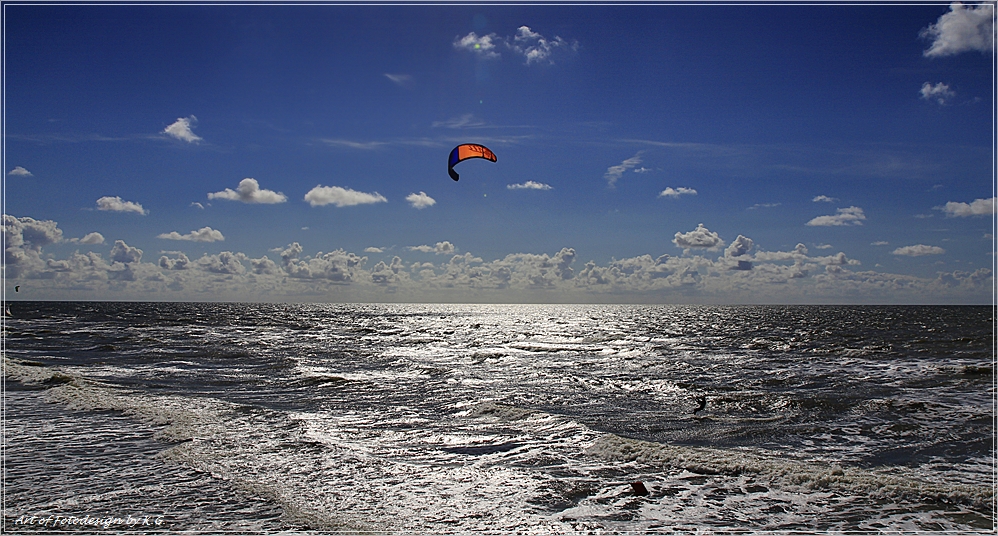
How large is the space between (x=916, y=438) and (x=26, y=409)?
20727 millimetres

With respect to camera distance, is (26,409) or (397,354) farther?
(397,354)

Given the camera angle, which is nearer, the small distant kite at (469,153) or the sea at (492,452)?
the sea at (492,452)

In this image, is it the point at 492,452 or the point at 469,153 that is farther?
the point at 469,153

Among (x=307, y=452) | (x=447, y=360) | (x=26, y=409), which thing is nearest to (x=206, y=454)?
(x=307, y=452)

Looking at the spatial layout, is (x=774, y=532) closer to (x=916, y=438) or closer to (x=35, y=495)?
(x=916, y=438)

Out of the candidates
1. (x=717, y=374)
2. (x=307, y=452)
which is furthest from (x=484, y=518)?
(x=717, y=374)

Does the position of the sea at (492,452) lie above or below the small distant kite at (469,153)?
below

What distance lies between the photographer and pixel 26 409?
14.3 m

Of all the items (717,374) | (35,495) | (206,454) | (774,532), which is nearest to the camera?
(774,532)

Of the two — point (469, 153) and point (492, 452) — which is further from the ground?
point (469, 153)

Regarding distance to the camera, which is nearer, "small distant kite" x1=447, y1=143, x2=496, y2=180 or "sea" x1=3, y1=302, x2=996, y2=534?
"sea" x1=3, y1=302, x2=996, y2=534

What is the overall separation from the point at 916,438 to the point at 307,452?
12778 millimetres

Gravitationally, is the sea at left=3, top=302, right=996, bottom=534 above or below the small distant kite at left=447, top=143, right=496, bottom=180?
below

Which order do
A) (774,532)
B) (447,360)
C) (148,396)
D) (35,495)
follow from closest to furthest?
(774,532) < (35,495) < (148,396) < (447,360)
